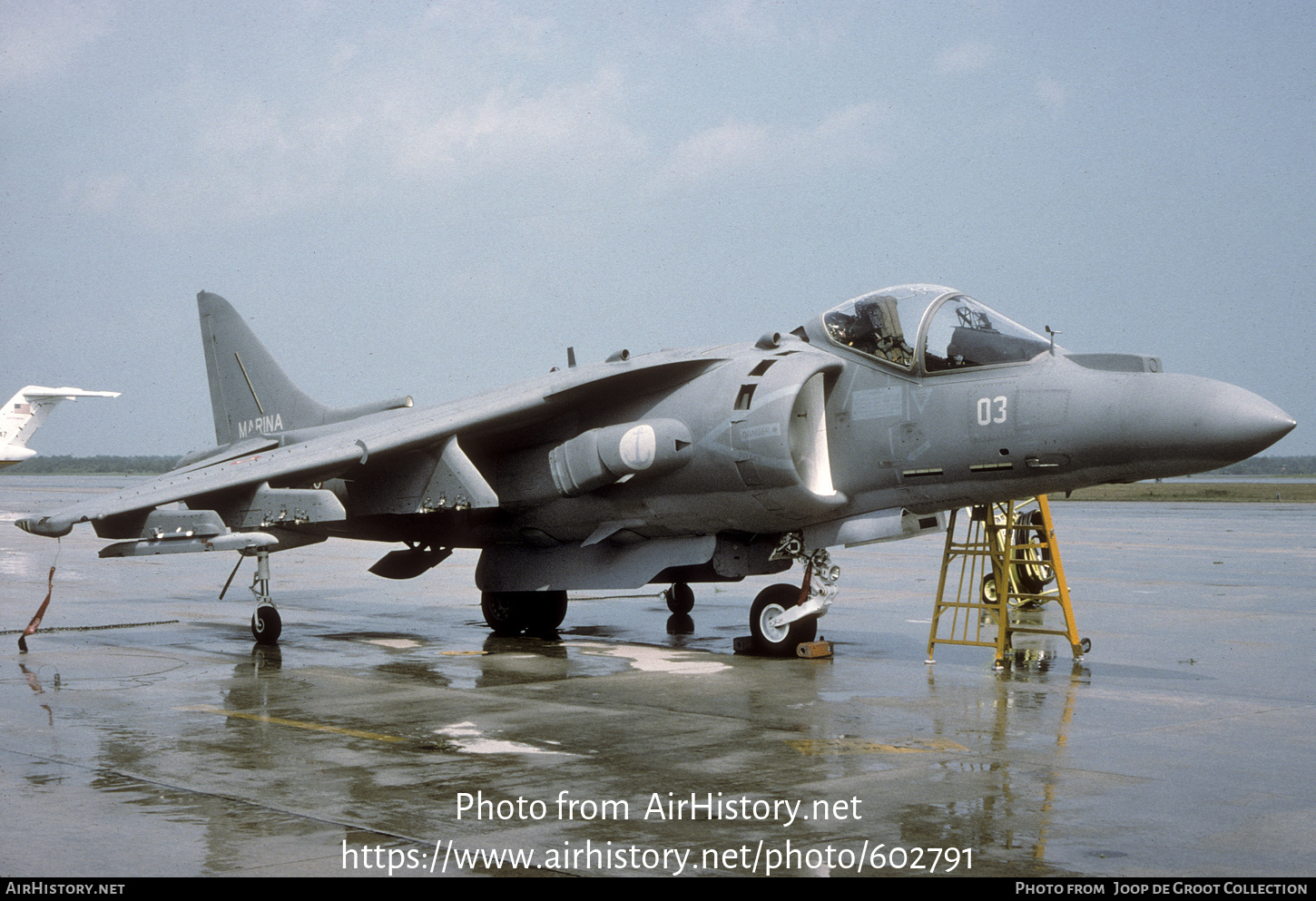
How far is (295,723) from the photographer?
25.7ft

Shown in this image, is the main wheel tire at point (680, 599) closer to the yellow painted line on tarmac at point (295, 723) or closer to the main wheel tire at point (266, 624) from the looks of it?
the main wheel tire at point (266, 624)

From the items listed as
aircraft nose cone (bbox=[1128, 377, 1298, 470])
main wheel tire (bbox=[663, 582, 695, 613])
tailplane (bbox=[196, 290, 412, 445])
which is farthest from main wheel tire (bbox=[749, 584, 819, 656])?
tailplane (bbox=[196, 290, 412, 445])

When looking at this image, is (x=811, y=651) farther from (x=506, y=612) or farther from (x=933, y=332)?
(x=506, y=612)

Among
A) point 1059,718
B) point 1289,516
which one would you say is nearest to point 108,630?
point 1059,718

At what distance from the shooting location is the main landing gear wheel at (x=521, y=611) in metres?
13.0

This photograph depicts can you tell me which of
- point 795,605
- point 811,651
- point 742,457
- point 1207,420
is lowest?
point 811,651

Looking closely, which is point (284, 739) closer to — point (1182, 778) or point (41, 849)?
point (41, 849)

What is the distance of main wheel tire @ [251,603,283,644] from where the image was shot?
11695 mm

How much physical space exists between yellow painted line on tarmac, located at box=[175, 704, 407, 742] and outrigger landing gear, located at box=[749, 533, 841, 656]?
4470mm

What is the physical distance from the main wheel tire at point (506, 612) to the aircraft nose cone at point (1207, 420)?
6651mm

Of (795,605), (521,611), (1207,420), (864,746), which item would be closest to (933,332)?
(1207,420)

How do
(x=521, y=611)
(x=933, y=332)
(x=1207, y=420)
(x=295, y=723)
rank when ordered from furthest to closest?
1. (x=521, y=611)
2. (x=933, y=332)
3. (x=1207, y=420)
4. (x=295, y=723)

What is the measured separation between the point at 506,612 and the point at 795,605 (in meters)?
3.52

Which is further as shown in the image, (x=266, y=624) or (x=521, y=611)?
(x=521, y=611)
